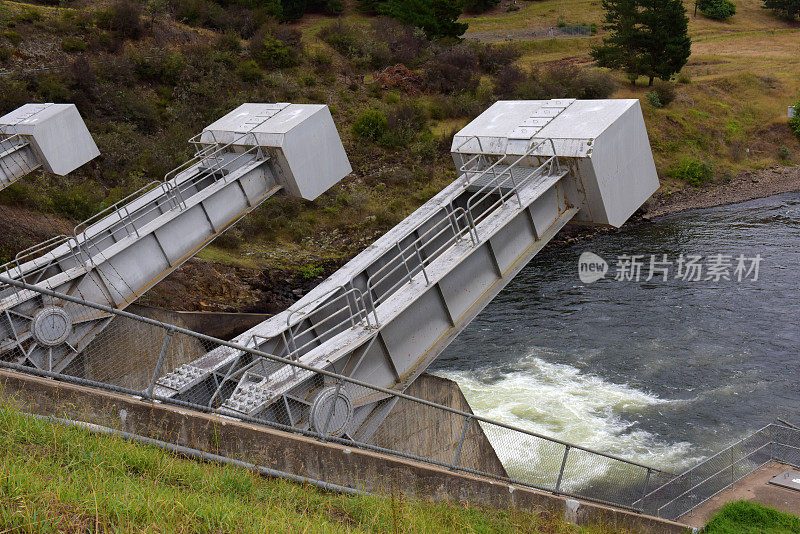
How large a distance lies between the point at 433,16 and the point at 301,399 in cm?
4558

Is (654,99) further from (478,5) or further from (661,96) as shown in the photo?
(478,5)

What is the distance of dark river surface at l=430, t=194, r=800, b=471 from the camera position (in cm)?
1609

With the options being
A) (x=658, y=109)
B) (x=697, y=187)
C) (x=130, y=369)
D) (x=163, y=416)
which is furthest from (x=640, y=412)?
(x=658, y=109)

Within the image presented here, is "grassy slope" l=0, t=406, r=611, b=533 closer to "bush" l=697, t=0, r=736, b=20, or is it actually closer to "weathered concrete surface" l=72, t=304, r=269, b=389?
"weathered concrete surface" l=72, t=304, r=269, b=389

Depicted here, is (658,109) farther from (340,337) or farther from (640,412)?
(340,337)

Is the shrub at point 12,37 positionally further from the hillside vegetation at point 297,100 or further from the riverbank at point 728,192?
the riverbank at point 728,192

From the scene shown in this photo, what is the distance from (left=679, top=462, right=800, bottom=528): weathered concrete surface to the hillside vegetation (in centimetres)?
1415

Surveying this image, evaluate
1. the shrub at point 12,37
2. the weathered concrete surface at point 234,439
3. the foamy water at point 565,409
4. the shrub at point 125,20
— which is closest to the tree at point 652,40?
the shrub at point 125,20

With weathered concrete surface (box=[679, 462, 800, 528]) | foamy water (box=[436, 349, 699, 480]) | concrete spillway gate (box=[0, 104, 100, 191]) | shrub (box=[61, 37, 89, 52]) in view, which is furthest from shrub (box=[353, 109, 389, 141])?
weathered concrete surface (box=[679, 462, 800, 528])

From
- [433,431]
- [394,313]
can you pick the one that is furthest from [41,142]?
[433,431]

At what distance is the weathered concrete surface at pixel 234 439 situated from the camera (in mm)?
6230

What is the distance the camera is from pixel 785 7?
68.7 meters

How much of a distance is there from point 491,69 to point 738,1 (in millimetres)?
43018

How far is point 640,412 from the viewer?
54.5 feet
